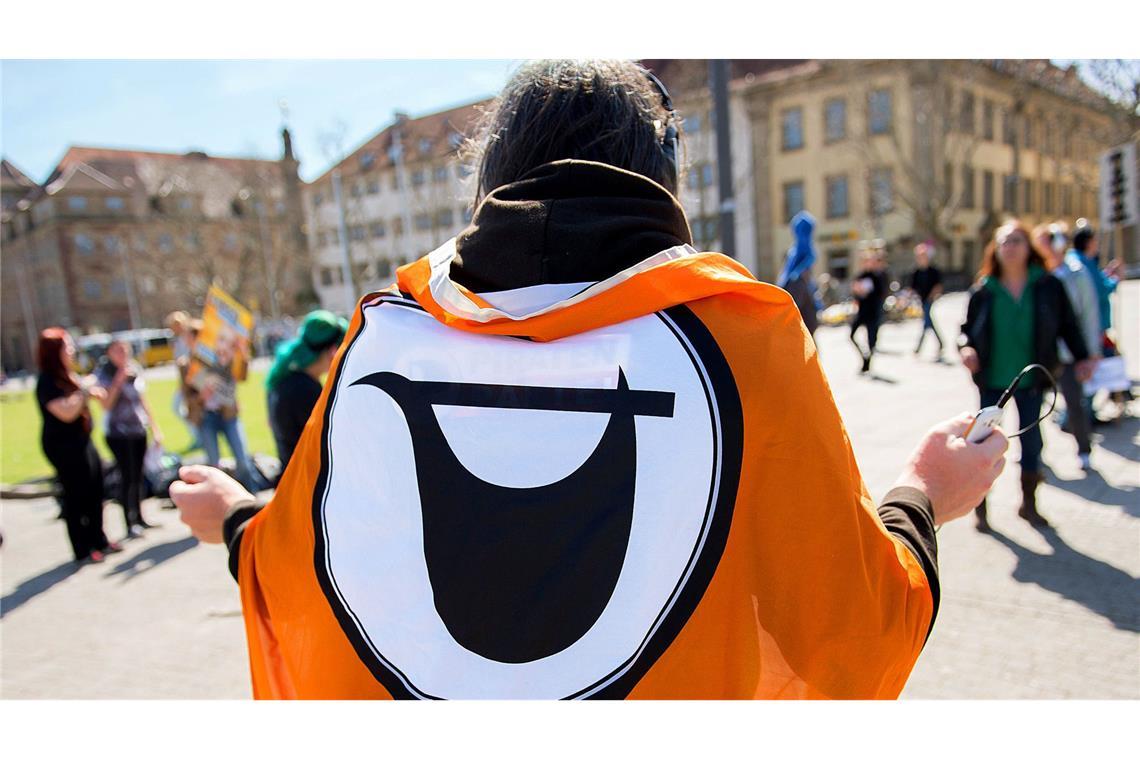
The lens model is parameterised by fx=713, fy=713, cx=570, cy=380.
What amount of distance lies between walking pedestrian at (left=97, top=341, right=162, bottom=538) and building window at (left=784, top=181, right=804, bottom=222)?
33.3 m

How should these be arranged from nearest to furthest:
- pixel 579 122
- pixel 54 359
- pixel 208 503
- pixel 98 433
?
pixel 579 122, pixel 208 503, pixel 54 359, pixel 98 433

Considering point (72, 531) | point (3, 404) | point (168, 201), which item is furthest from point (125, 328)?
point (72, 531)

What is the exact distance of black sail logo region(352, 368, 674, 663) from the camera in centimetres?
91

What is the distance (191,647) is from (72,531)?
2.78 m

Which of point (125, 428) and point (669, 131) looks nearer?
point (669, 131)

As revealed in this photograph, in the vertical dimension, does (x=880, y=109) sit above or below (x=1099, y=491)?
above

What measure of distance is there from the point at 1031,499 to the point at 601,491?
480cm

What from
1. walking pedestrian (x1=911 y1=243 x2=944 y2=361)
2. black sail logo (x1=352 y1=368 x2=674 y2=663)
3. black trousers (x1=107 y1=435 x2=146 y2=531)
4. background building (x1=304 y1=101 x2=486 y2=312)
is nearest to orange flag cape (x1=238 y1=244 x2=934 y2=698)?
black sail logo (x1=352 y1=368 x2=674 y2=663)

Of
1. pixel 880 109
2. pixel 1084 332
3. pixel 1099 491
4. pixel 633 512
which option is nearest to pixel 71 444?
pixel 633 512

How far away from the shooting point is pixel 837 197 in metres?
34.1

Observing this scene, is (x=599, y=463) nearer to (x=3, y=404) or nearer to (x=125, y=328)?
(x=3, y=404)

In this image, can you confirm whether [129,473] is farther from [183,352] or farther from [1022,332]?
[1022,332]

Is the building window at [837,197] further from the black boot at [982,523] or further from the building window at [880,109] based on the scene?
the black boot at [982,523]

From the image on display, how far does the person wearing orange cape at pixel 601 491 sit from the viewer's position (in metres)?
0.90
